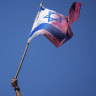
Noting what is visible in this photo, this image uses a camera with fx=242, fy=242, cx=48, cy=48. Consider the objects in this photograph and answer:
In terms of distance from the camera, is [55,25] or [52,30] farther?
[55,25]

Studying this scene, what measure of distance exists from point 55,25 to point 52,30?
0.40 meters

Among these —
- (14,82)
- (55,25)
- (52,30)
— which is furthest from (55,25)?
(14,82)

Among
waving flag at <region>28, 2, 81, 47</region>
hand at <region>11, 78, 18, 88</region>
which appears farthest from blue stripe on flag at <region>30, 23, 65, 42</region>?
hand at <region>11, 78, 18, 88</region>

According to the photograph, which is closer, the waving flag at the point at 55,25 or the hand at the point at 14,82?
the hand at the point at 14,82

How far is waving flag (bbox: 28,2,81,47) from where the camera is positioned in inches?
432

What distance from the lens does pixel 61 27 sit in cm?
1138

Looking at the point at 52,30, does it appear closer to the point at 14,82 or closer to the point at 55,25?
the point at 55,25

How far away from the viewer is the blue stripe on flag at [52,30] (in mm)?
10930

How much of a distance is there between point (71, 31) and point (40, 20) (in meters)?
1.73

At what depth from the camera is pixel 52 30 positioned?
36.8 ft

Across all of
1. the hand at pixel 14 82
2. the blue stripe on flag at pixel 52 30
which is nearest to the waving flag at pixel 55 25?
the blue stripe on flag at pixel 52 30

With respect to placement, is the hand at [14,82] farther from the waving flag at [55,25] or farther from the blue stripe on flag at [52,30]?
the blue stripe on flag at [52,30]

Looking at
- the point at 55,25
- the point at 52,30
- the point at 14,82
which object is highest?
the point at 55,25

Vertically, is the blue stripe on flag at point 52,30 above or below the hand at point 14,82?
above
